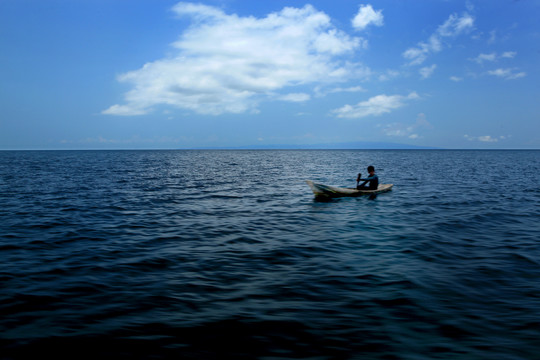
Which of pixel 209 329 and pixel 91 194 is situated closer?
pixel 209 329

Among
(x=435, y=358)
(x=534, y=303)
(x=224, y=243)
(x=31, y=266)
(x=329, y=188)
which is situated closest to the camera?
(x=435, y=358)

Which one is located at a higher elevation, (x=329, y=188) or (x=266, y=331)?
(x=329, y=188)

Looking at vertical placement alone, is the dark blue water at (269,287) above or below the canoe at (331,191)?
below

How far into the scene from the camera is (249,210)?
17703mm

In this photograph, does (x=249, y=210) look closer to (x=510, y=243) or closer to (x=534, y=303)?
(x=510, y=243)

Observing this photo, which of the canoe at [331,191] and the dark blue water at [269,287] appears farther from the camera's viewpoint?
the canoe at [331,191]

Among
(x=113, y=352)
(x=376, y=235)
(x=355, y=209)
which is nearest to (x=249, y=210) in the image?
(x=355, y=209)

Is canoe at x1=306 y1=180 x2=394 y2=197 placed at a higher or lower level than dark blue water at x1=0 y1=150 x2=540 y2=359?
higher

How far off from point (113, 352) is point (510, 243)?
506 inches

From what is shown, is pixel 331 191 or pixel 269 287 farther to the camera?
pixel 331 191

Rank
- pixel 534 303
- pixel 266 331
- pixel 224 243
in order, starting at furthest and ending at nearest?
pixel 224 243, pixel 534 303, pixel 266 331

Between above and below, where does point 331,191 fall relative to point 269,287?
above

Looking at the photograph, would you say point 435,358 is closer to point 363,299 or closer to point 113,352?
point 363,299

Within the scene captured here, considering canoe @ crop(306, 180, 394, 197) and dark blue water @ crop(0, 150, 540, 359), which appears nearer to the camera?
dark blue water @ crop(0, 150, 540, 359)
